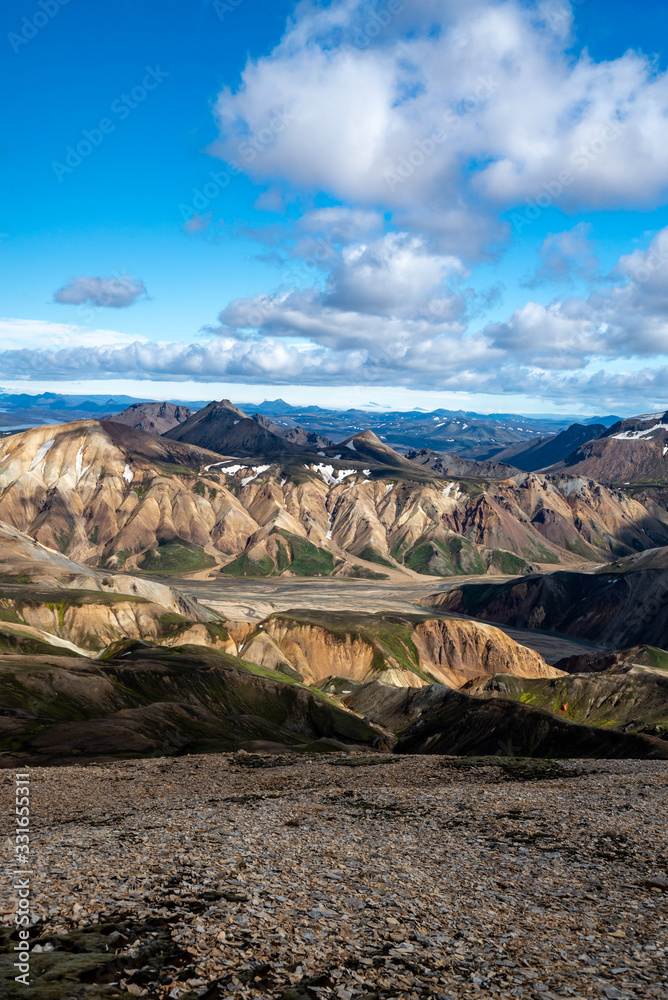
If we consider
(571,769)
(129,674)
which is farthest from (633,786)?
(129,674)

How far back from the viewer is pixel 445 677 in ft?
573

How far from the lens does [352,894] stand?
2172 centimetres

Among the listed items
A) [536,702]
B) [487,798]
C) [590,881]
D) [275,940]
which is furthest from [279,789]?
[536,702]

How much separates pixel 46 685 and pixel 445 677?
4557 inches

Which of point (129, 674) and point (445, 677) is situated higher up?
point (129, 674)

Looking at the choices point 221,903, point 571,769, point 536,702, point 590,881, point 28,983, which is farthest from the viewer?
point 536,702

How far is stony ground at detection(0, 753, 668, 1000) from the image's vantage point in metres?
15.8

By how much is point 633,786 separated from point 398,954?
1237 inches

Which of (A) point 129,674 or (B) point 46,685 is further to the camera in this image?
(A) point 129,674

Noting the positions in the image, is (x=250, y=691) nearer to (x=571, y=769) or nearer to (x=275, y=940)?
(x=571, y=769)

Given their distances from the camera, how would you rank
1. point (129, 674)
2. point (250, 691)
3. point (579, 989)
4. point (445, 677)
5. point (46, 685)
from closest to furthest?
point (579, 989) → point (46, 685) → point (129, 674) → point (250, 691) → point (445, 677)

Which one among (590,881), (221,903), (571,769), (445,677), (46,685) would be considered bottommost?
(445,677)

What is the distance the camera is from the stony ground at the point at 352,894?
624 inches

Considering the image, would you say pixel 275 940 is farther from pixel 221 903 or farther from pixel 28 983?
pixel 28 983
